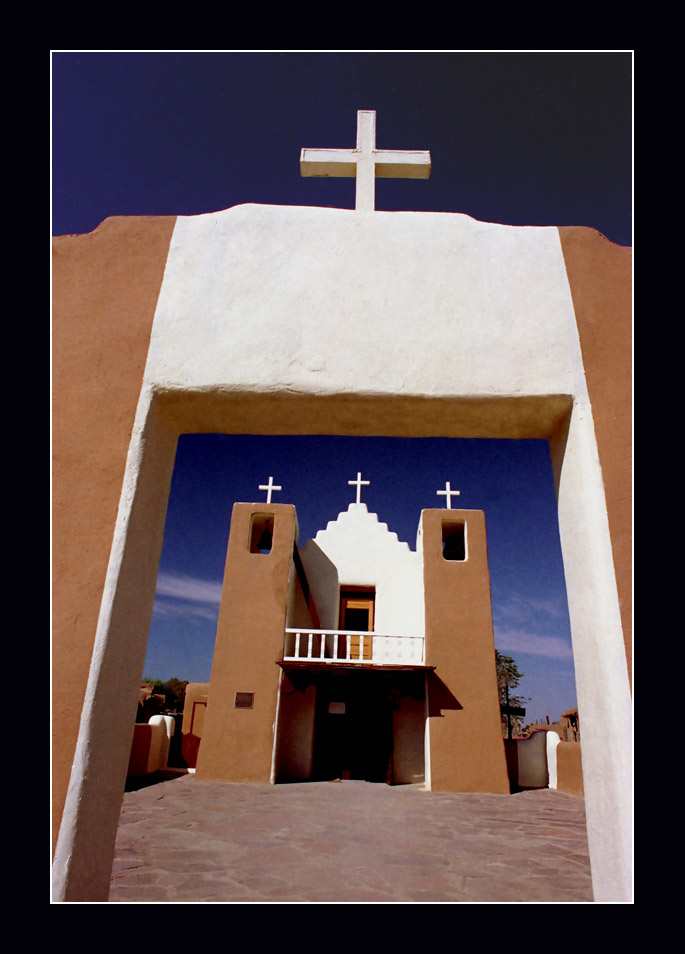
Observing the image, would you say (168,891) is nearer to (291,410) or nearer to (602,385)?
(291,410)

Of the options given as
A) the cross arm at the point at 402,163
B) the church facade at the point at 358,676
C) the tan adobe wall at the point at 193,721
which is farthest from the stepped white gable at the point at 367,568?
the cross arm at the point at 402,163

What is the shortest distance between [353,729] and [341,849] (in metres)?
7.63

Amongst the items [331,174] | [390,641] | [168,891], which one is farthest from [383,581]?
[331,174]

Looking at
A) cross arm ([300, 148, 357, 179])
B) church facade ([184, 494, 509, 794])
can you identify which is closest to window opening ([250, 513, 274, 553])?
church facade ([184, 494, 509, 794])

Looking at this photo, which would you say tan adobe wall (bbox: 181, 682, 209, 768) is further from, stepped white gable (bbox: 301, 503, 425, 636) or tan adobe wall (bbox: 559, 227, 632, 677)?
tan adobe wall (bbox: 559, 227, 632, 677)

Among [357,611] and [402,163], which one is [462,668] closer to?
[357,611]

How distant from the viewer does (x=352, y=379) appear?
2.44 metres

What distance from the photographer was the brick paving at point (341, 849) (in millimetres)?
4125

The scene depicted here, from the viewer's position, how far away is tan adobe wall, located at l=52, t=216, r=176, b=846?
6.98 feet

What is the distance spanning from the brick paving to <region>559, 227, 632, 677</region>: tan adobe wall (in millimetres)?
3080

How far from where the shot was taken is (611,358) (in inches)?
98.0

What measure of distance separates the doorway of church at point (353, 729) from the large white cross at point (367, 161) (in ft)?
35.0

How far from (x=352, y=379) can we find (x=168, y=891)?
3720mm

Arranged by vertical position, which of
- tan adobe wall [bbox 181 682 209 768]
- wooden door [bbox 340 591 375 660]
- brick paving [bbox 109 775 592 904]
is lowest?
brick paving [bbox 109 775 592 904]
